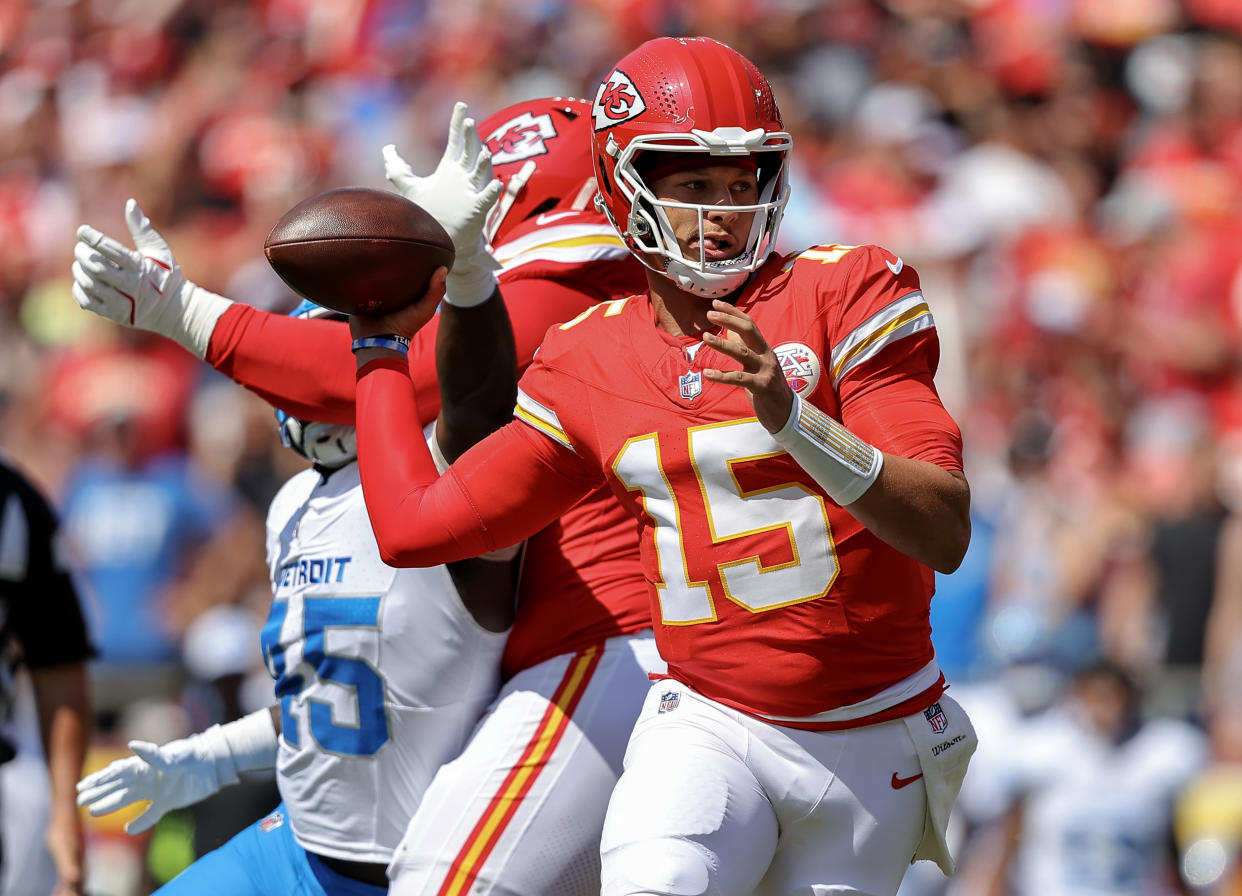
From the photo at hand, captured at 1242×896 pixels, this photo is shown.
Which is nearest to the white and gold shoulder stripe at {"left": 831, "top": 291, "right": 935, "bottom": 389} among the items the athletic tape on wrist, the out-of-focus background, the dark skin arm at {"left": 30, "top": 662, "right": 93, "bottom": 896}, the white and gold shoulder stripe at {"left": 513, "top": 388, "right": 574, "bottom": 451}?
the white and gold shoulder stripe at {"left": 513, "top": 388, "right": 574, "bottom": 451}

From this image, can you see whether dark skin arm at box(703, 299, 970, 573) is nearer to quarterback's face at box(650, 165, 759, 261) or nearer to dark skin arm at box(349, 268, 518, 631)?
quarterback's face at box(650, 165, 759, 261)

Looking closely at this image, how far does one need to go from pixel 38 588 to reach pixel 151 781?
120 centimetres

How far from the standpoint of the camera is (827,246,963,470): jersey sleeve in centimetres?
268

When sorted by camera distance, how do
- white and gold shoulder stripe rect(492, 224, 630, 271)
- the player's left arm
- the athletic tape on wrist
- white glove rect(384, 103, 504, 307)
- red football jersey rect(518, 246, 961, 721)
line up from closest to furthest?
red football jersey rect(518, 246, 961, 721)
white glove rect(384, 103, 504, 307)
white and gold shoulder stripe rect(492, 224, 630, 271)
the athletic tape on wrist
the player's left arm

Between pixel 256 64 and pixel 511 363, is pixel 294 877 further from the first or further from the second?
pixel 256 64

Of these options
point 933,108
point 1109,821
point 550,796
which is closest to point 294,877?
point 550,796

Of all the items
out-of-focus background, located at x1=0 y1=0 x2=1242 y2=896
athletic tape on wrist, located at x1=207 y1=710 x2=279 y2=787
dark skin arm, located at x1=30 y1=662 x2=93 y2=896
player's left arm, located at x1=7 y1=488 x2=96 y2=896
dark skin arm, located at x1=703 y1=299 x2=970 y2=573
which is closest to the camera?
dark skin arm, located at x1=703 y1=299 x2=970 y2=573

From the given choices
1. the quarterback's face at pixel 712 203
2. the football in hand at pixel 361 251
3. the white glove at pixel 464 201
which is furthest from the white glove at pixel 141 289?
the quarterback's face at pixel 712 203

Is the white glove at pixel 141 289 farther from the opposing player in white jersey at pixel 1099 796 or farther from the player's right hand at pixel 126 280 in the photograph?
the opposing player in white jersey at pixel 1099 796

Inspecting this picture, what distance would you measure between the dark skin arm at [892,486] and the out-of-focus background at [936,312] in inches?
123

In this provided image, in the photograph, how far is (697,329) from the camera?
2914mm

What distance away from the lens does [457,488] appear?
9.75 ft

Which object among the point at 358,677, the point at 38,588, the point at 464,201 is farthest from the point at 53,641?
the point at 464,201

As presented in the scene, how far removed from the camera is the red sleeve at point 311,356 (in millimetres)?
3336
